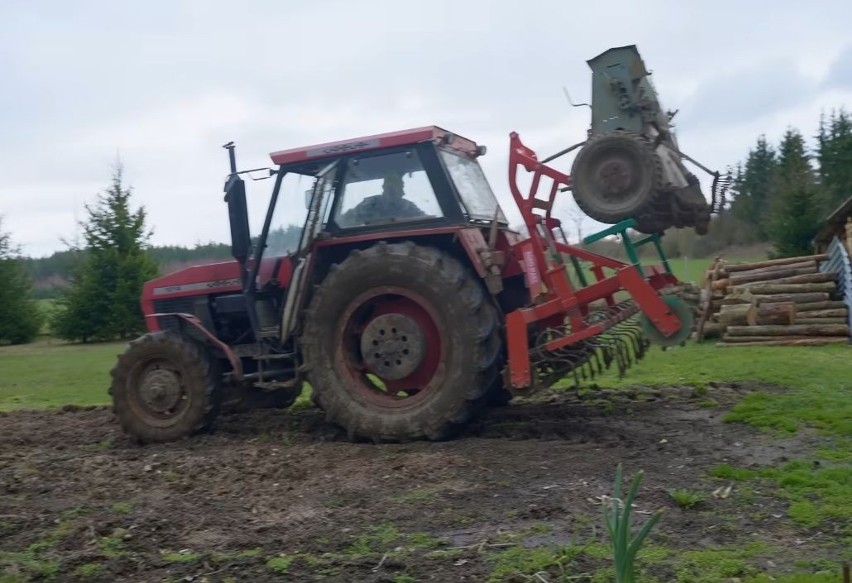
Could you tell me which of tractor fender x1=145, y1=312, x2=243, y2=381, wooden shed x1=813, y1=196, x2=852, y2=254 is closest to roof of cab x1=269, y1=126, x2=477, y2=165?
tractor fender x1=145, y1=312, x2=243, y2=381

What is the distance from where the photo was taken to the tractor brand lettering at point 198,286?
29.0 ft

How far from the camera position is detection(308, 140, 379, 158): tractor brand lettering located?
794 centimetres

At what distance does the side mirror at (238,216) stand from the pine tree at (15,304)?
978 inches

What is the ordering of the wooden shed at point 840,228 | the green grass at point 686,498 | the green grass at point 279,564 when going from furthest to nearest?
the wooden shed at point 840,228 → the green grass at point 686,498 → the green grass at point 279,564

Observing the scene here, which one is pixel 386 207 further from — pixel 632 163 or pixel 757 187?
pixel 757 187

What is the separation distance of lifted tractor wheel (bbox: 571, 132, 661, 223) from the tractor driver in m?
1.44

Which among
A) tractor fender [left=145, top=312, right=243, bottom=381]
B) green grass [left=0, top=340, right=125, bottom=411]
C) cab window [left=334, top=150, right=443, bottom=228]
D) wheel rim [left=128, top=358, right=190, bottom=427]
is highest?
cab window [left=334, top=150, right=443, bottom=228]

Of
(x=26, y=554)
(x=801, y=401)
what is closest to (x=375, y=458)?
(x=26, y=554)

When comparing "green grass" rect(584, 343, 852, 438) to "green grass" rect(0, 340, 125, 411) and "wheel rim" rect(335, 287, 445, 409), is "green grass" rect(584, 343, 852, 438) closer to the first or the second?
"wheel rim" rect(335, 287, 445, 409)

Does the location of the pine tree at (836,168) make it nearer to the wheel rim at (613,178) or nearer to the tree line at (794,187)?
the tree line at (794,187)

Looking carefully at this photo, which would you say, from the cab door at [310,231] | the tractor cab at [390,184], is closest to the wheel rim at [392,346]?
the cab door at [310,231]

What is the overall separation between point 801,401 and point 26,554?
6.46 meters

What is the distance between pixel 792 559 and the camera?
429 centimetres

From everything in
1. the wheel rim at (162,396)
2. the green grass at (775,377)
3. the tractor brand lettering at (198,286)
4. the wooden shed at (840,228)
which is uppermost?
the wooden shed at (840,228)
